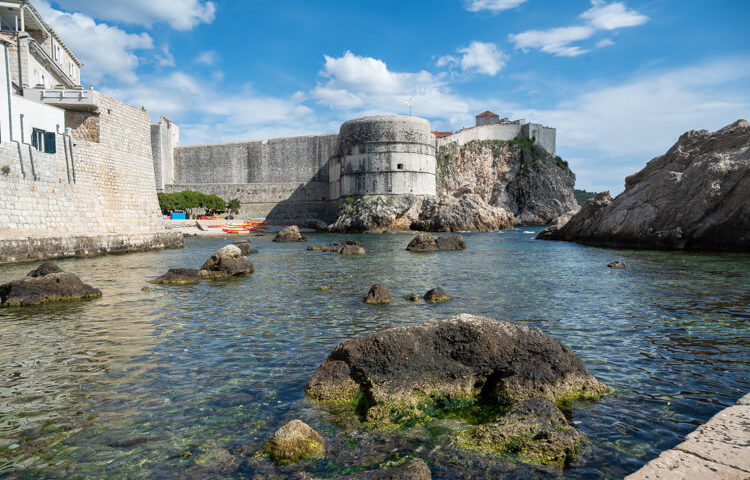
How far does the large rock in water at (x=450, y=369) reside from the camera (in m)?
4.18

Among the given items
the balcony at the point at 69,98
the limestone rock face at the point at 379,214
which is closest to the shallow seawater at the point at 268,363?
the balcony at the point at 69,98

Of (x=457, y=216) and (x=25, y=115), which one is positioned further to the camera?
(x=457, y=216)

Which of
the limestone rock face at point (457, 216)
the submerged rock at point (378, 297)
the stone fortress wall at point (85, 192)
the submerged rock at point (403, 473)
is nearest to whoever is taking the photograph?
the submerged rock at point (403, 473)

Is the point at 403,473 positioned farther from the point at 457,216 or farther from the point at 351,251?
the point at 457,216

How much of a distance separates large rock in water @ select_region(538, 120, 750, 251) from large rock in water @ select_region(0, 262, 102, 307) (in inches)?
784

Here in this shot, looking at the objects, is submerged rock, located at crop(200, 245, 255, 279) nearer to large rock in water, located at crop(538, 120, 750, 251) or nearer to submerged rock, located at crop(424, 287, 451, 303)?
submerged rock, located at crop(424, 287, 451, 303)

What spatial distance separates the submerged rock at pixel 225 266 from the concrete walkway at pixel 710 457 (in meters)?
11.4

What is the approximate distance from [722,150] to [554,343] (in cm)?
2002

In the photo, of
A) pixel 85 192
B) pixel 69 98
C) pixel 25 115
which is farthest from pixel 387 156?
pixel 25 115

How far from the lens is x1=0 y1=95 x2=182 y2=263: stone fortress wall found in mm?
15312

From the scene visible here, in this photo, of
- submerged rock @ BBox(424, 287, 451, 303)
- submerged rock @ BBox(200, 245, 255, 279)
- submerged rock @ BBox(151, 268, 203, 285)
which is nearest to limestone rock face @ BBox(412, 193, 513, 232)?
submerged rock @ BBox(200, 245, 255, 279)

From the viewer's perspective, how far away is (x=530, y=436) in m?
3.38

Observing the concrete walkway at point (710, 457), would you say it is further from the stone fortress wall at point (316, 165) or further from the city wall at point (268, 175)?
the city wall at point (268, 175)

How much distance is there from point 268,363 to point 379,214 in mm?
37654
